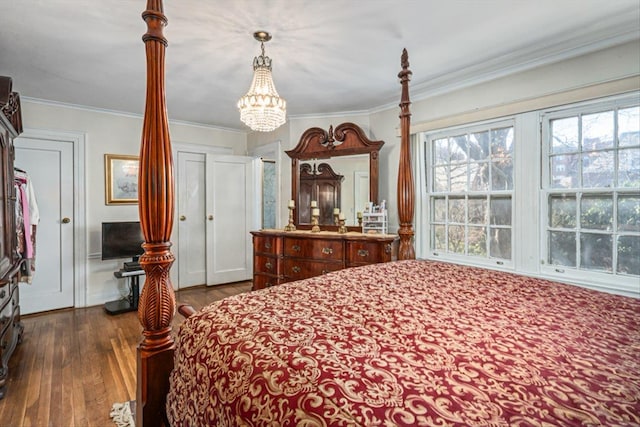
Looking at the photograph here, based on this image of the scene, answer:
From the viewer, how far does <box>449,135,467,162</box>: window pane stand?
122 inches

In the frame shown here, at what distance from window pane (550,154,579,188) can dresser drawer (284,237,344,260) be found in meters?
1.89

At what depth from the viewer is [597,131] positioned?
7.72ft

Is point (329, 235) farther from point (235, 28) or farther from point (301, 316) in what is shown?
point (301, 316)

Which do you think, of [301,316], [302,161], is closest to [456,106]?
[302,161]

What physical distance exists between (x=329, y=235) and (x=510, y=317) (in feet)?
7.85

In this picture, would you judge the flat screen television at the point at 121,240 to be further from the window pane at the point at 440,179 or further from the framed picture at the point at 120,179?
the window pane at the point at 440,179

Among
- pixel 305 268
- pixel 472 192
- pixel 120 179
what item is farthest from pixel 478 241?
pixel 120 179

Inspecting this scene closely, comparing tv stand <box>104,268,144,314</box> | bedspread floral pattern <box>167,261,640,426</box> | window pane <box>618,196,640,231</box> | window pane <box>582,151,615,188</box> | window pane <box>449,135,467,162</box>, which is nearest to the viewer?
bedspread floral pattern <box>167,261,640,426</box>

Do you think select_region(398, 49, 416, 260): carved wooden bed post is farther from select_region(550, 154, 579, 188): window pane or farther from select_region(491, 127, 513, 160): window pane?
select_region(550, 154, 579, 188): window pane

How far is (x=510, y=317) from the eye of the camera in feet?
3.46

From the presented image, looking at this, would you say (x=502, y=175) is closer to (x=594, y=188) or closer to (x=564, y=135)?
(x=564, y=135)

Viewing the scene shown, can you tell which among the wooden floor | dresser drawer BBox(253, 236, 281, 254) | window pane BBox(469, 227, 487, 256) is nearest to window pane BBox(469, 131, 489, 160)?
window pane BBox(469, 227, 487, 256)

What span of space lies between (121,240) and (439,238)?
358cm

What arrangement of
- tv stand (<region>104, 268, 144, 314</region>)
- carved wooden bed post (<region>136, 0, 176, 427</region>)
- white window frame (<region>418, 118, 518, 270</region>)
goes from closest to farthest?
carved wooden bed post (<region>136, 0, 176, 427</region>) < white window frame (<region>418, 118, 518, 270</region>) < tv stand (<region>104, 268, 144, 314</region>)
